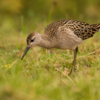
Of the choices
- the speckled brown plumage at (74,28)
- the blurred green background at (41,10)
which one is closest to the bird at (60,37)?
the speckled brown plumage at (74,28)

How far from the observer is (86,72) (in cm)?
500

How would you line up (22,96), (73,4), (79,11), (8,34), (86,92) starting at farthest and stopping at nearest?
1. (79,11)
2. (73,4)
3. (8,34)
4. (86,92)
5. (22,96)

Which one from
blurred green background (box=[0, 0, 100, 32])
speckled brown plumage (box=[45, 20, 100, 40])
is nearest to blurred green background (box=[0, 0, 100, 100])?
blurred green background (box=[0, 0, 100, 32])

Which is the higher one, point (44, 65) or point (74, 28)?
point (74, 28)

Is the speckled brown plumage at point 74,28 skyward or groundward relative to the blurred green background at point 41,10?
groundward

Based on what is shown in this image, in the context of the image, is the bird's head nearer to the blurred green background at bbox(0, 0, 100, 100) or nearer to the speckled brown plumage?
the speckled brown plumage

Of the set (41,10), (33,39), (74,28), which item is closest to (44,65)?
(33,39)

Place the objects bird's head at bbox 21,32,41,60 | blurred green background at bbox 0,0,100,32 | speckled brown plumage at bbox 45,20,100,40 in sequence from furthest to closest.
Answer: blurred green background at bbox 0,0,100,32
speckled brown plumage at bbox 45,20,100,40
bird's head at bbox 21,32,41,60

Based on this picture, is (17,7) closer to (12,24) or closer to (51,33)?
(12,24)

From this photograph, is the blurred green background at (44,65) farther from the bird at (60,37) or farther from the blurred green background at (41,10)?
the bird at (60,37)

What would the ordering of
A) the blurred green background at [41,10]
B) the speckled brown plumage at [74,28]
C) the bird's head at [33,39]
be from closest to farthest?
the bird's head at [33,39] < the speckled brown plumage at [74,28] < the blurred green background at [41,10]

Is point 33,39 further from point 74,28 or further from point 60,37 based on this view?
point 74,28

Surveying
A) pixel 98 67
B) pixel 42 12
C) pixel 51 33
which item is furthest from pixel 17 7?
pixel 98 67

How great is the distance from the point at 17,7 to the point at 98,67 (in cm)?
653
